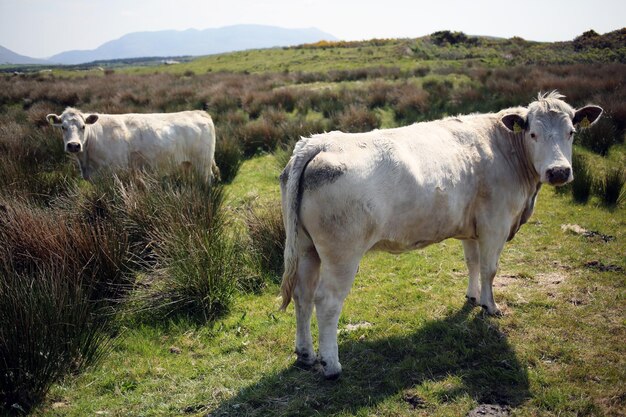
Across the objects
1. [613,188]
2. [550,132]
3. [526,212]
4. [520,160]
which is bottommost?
[613,188]

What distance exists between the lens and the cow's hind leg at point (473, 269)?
530cm

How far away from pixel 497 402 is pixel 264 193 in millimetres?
6955

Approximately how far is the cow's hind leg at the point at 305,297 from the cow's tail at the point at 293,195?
11 cm

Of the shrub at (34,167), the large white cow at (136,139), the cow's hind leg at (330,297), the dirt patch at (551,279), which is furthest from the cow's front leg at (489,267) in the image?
the shrub at (34,167)

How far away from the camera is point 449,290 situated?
566cm

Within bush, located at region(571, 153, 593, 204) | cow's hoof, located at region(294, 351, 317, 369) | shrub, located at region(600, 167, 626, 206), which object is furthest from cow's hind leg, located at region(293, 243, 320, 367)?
shrub, located at region(600, 167, 626, 206)

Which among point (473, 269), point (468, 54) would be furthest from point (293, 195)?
point (468, 54)

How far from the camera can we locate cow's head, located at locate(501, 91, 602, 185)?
4430mm

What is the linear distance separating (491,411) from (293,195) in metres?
2.38

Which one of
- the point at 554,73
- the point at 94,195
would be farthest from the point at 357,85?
the point at 94,195

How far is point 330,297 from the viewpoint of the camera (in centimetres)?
384

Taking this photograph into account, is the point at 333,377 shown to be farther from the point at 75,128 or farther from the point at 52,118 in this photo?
the point at 52,118

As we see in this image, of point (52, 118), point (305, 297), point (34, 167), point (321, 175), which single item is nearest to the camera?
point (321, 175)

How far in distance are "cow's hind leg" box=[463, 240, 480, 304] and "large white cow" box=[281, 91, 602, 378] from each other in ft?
0.04
